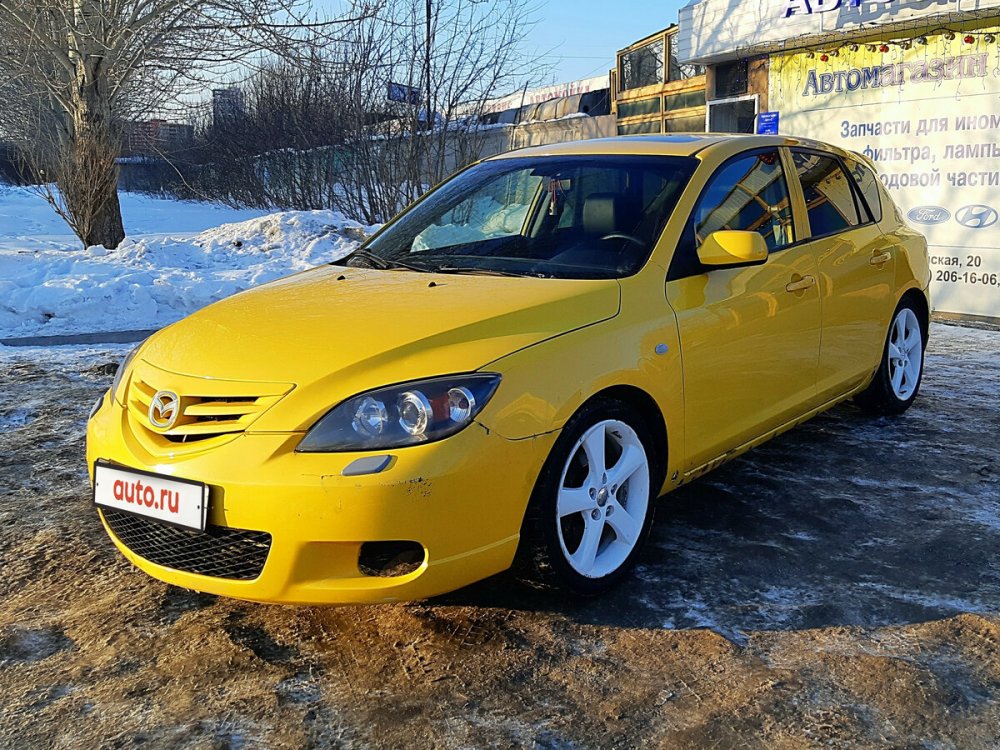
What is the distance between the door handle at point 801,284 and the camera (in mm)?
4090

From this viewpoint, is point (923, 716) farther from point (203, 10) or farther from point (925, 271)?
point (203, 10)

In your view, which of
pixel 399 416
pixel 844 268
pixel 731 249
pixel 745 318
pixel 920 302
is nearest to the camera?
pixel 399 416

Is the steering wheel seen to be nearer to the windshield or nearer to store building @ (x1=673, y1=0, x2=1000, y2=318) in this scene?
the windshield

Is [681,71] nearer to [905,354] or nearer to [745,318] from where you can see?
[905,354]

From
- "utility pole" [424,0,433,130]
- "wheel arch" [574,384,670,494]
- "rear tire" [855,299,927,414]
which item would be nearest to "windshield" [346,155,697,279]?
"wheel arch" [574,384,670,494]

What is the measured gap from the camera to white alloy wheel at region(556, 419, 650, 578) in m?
3.04

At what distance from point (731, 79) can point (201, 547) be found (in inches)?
440

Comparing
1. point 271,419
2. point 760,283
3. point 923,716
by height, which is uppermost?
point 760,283

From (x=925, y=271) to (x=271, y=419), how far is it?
446 cm

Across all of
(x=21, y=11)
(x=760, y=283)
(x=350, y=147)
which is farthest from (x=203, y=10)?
(x=760, y=283)

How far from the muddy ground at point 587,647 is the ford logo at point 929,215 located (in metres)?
6.30

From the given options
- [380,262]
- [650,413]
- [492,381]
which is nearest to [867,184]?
[650,413]

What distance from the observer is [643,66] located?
637 inches

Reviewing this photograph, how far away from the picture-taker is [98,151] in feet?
42.3
